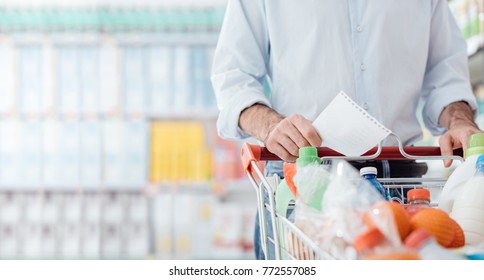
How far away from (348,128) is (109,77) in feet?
10.0

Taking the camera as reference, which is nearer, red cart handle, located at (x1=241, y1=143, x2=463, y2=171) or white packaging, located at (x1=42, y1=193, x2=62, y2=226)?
red cart handle, located at (x1=241, y1=143, x2=463, y2=171)

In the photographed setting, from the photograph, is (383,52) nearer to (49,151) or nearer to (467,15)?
(467,15)

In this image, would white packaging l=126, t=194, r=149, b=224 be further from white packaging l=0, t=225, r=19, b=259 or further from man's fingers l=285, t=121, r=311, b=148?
man's fingers l=285, t=121, r=311, b=148

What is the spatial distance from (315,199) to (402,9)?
918mm

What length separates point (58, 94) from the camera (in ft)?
13.4

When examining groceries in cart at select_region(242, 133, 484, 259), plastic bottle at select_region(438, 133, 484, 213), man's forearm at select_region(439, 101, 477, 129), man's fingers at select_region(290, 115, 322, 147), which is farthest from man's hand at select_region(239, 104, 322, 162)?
man's forearm at select_region(439, 101, 477, 129)

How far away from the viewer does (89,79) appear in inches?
161

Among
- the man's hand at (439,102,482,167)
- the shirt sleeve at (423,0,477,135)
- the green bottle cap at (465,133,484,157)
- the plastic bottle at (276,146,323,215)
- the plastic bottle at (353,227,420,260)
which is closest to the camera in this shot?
the plastic bottle at (353,227,420,260)

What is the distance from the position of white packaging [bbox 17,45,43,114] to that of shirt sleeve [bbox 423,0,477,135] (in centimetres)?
286

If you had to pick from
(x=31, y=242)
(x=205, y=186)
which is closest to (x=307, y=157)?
(x=205, y=186)

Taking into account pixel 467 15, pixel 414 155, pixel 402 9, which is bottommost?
pixel 414 155

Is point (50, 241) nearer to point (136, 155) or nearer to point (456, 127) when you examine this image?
point (136, 155)

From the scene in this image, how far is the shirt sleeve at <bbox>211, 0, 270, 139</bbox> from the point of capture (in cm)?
163

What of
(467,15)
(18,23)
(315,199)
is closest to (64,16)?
(18,23)
